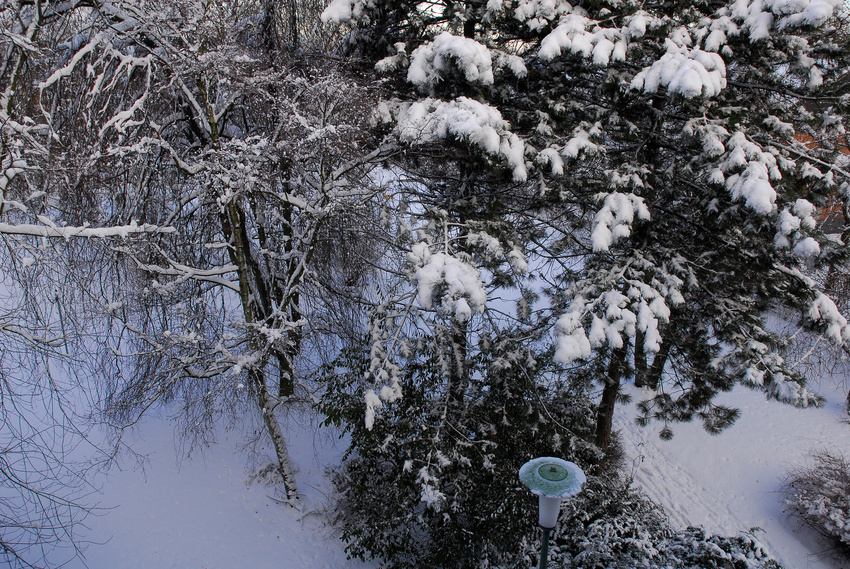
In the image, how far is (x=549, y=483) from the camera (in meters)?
3.49

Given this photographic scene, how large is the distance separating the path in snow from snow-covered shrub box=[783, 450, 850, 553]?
23 centimetres

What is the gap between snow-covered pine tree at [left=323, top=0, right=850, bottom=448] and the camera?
5.11 m

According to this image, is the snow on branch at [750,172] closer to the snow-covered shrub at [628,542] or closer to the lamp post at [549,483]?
the lamp post at [549,483]

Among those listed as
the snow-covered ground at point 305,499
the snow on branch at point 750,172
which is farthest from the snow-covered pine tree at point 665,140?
the snow-covered ground at point 305,499

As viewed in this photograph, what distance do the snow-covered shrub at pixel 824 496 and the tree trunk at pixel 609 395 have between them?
348 centimetres

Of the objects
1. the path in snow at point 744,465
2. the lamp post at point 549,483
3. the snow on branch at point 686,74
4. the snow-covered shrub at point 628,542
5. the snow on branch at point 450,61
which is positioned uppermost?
the snow on branch at point 450,61

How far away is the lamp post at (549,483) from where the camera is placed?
3416 mm

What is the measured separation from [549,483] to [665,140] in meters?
5.49

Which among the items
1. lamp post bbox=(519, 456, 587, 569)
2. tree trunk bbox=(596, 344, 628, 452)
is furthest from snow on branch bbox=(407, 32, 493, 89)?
lamp post bbox=(519, 456, 587, 569)

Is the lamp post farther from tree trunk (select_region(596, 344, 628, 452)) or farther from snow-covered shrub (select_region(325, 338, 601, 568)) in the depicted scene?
tree trunk (select_region(596, 344, 628, 452))

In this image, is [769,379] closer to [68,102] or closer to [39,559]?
[68,102]

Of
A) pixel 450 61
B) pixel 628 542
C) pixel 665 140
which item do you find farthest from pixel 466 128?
pixel 628 542

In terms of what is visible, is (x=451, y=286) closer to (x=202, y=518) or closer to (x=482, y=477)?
(x=482, y=477)

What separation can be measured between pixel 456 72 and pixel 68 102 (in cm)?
451
